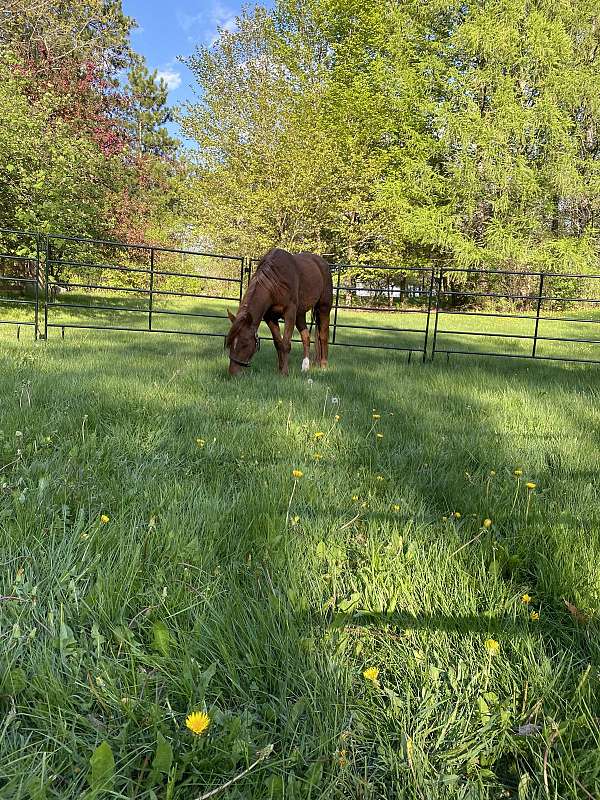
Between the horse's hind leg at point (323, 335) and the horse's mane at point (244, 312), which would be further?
the horse's hind leg at point (323, 335)

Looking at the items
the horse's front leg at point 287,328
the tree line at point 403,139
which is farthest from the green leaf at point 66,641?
the tree line at point 403,139

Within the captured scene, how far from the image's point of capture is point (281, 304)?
562 cm

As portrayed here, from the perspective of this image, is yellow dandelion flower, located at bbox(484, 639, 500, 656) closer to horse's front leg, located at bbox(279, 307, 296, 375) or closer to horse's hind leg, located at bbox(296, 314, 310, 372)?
horse's front leg, located at bbox(279, 307, 296, 375)

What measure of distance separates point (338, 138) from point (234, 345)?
21662 millimetres

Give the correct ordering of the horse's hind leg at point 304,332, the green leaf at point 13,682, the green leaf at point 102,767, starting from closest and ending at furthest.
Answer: the green leaf at point 102,767, the green leaf at point 13,682, the horse's hind leg at point 304,332

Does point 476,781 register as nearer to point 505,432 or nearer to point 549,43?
point 505,432

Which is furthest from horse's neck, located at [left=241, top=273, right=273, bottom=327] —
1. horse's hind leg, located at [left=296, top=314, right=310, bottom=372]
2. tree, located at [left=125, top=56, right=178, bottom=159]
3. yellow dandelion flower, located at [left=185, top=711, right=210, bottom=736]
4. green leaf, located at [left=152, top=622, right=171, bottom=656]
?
tree, located at [left=125, top=56, right=178, bottom=159]

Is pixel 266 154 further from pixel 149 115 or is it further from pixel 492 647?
pixel 492 647

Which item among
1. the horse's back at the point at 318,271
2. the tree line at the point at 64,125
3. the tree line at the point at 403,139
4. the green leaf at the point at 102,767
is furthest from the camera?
the tree line at the point at 403,139

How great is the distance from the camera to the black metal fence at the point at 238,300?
7.94 meters

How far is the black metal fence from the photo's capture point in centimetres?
794

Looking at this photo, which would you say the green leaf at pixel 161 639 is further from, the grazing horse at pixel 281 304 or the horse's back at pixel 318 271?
the horse's back at pixel 318 271

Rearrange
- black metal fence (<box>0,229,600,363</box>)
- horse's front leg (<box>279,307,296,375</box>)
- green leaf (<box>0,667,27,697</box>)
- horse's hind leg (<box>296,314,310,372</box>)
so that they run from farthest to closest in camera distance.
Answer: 1. black metal fence (<box>0,229,600,363</box>)
2. horse's hind leg (<box>296,314,310,372</box>)
3. horse's front leg (<box>279,307,296,375</box>)
4. green leaf (<box>0,667,27,697</box>)

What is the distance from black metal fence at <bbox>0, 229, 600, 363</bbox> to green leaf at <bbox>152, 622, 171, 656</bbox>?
16.1 feet
